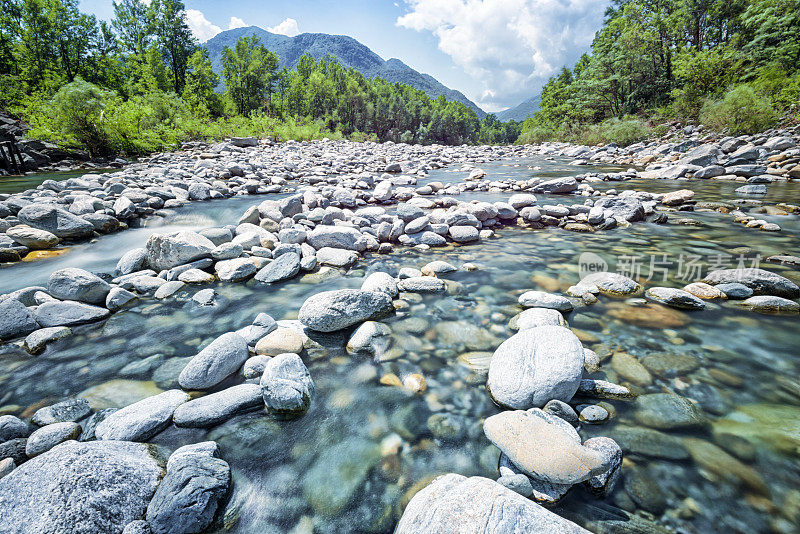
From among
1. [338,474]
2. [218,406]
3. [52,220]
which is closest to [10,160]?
[52,220]

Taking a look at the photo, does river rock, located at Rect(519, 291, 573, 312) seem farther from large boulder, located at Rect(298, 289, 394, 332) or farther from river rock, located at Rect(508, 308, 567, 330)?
large boulder, located at Rect(298, 289, 394, 332)

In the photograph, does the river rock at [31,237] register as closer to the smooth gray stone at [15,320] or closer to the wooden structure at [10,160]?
the smooth gray stone at [15,320]

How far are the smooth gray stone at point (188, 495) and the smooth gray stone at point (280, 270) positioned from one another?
232 cm

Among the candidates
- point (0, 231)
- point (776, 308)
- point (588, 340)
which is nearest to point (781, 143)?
point (776, 308)

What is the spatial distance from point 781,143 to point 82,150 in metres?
27.2

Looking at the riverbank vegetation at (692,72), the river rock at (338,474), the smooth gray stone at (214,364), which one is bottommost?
the river rock at (338,474)

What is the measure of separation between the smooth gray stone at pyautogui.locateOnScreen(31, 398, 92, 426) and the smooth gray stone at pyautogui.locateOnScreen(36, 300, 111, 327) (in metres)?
1.17

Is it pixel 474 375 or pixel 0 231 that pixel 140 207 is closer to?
pixel 0 231

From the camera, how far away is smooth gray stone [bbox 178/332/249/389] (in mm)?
1942

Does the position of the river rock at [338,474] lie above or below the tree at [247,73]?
below

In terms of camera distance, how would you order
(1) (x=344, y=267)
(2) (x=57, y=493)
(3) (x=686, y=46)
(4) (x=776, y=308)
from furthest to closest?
(3) (x=686, y=46) → (1) (x=344, y=267) → (4) (x=776, y=308) → (2) (x=57, y=493)

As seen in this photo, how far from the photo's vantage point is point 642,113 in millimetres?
23828

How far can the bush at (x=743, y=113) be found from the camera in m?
12.2

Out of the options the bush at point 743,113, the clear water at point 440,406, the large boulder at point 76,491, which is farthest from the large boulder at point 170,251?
the bush at point 743,113
